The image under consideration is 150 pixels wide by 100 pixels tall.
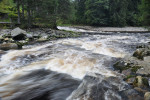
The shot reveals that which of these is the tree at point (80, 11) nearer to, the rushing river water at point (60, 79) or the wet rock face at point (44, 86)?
the rushing river water at point (60, 79)

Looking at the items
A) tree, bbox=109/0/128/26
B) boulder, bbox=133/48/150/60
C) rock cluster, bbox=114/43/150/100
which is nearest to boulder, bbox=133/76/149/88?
rock cluster, bbox=114/43/150/100

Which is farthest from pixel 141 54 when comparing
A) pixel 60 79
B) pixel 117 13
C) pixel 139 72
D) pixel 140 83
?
pixel 117 13

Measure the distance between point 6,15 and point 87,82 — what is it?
33378mm

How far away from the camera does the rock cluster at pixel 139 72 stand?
518cm

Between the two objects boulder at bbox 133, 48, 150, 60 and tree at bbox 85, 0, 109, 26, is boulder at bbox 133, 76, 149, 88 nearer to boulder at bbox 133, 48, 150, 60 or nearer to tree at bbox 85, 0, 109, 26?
boulder at bbox 133, 48, 150, 60

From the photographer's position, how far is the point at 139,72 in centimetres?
645

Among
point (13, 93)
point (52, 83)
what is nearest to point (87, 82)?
point (52, 83)

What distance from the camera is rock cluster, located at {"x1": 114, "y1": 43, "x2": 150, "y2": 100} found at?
17.0 feet

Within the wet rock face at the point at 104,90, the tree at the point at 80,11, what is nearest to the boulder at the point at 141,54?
the wet rock face at the point at 104,90

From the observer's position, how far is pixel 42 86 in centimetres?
611

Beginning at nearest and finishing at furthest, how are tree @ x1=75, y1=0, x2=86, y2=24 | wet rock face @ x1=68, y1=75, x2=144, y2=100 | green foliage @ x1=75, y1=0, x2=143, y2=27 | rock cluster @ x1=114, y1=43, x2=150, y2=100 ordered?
wet rock face @ x1=68, y1=75, x2=144, y2=100 → rock cluster @ x1=114, y1=43, x2=150, y2=100 → green foliage @ x1=75, y1=0, x2=143, y2=27 → tree @ x1=75, y1=0, x2=86, y2=24

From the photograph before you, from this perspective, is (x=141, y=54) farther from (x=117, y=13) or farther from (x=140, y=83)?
(x=117, y=13)

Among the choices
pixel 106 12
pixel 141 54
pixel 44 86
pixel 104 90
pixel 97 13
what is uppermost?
pixel 106 12

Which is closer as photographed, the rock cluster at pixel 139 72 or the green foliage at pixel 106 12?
the rock cluster at pixel 139 72
